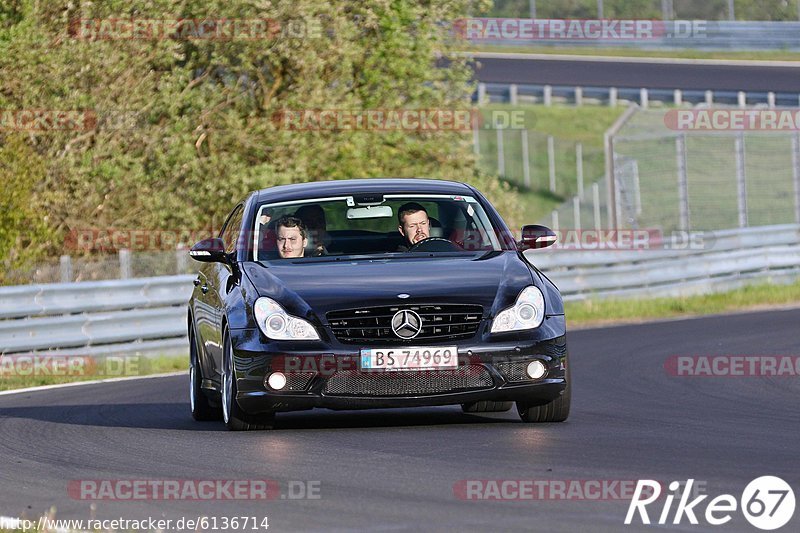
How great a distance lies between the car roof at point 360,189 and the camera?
452 inches

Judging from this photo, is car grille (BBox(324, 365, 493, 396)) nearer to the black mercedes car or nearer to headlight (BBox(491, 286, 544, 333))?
the black mercedes car

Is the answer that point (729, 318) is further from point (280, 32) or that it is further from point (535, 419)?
point (535, 419)

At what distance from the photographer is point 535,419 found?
1062 centimetres

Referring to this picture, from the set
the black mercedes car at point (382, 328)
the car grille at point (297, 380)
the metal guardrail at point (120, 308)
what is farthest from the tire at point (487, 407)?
the metal guardrail at point (120, 308)

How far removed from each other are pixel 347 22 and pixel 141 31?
3.86m

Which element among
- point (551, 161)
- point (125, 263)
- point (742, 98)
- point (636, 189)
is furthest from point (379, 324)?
point (551, 161)

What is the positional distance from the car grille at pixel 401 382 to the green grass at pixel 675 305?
13128 millimetres

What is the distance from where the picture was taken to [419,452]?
9164mm

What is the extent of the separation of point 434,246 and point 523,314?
1113mm

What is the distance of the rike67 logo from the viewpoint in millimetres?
6703

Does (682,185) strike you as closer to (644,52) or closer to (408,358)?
(408,358)

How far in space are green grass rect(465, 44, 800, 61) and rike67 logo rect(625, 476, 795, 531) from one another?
138ft

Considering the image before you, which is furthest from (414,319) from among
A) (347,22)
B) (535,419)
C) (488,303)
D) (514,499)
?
(347,22)

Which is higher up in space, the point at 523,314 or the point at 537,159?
the point at 537,159
